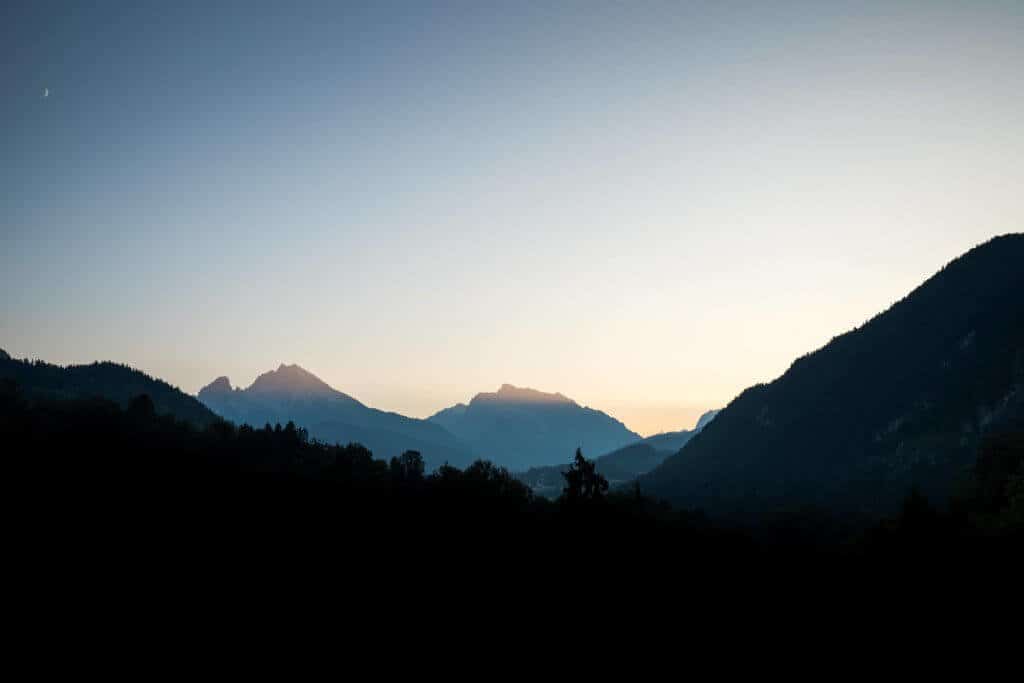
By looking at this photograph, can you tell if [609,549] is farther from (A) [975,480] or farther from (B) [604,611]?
(A) [975,480]

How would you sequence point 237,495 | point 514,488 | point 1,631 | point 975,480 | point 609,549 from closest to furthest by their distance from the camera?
point 1,631 < point 609,549 < point 237,495 < point 975,480 < point 514,488

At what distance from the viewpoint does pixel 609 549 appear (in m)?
114

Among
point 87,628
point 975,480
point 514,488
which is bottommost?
point 87,628

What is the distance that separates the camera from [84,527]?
4225 inches

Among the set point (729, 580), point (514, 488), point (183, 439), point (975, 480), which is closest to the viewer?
point (729, 580)

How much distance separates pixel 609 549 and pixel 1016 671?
57679 mm

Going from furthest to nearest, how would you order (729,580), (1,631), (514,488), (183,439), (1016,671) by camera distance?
(183,439) < (514,488) < (729,580) < (1,631) < (1016,671)

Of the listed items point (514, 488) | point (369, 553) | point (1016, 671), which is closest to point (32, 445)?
point (369, 553)

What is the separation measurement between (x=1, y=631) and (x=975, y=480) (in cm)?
17437

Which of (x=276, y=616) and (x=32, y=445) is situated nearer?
(x=276, y=616)

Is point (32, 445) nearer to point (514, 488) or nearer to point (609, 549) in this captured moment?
point (514, 488)

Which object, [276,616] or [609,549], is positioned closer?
[276,616]

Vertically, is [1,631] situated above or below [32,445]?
below

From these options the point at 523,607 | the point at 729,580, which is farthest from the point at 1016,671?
the point at 523,607
